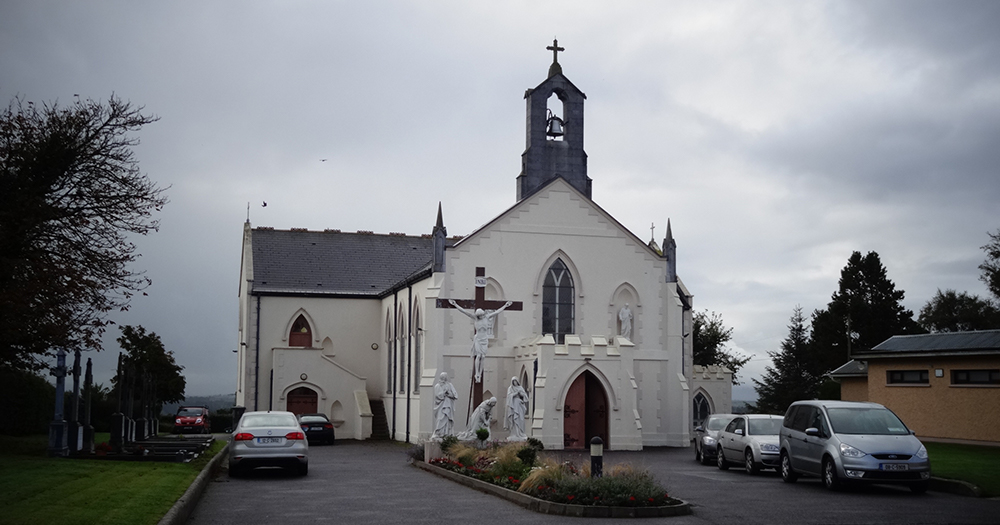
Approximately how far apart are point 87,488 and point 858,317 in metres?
57.5

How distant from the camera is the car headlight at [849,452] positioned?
1620cm

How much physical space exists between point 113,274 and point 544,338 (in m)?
14.4

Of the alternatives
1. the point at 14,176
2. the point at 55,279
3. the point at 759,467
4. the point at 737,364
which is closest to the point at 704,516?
the point at 759,467

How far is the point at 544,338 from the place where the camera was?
32406 millimetres

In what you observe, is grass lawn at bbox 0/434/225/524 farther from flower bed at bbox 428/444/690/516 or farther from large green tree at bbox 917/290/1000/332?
large green tree at bbox 917/290/1000/332

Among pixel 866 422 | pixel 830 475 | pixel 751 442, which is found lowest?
pixel 830 475

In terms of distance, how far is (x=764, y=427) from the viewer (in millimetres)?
21797

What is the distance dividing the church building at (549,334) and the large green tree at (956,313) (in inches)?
1228

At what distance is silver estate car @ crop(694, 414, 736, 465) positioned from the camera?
24.4m

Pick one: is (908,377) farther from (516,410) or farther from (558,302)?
(516,410)

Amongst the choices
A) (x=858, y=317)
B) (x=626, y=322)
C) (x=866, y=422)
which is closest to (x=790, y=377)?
(x=858, y=317)

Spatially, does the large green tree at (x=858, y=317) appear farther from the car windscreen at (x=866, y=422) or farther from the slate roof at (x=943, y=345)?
the car windscreen at (x=866, y=422)

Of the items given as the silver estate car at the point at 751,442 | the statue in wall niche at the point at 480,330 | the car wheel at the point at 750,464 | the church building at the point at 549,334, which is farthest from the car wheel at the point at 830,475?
the church building at the point at 549,334

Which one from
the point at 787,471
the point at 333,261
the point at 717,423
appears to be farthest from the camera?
the point at 333,261
